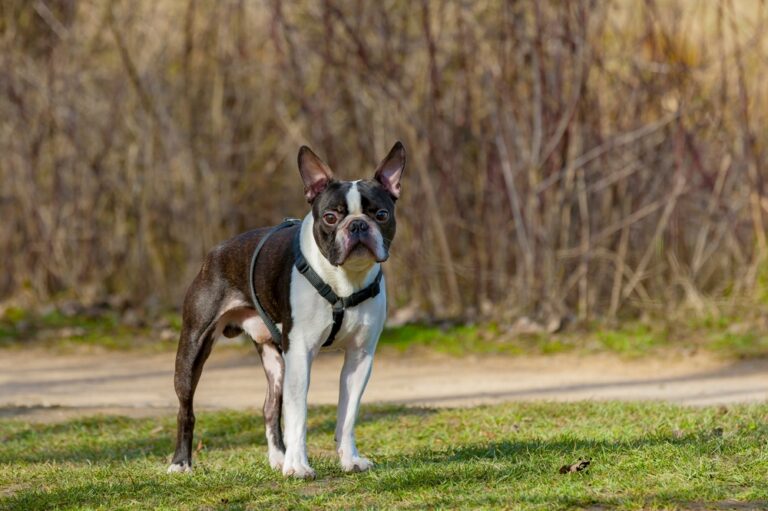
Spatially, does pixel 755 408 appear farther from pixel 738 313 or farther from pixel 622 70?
pixel 622 70

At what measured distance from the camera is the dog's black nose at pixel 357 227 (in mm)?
5543

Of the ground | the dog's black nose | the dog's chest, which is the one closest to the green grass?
the ground

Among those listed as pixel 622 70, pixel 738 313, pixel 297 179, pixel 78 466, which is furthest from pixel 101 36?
pixel 78 466

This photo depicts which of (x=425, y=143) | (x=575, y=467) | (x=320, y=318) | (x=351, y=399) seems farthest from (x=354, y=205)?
(x=425, y=143)

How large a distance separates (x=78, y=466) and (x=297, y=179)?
7948 mm

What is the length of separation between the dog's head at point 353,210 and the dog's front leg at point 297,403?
46cm

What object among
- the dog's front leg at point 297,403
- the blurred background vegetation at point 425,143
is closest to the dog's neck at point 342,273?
the dog's front leg at point 297,403

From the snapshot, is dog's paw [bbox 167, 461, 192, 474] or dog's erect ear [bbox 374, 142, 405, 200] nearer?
dog's erect ear [bbox 374, 142, 405, 200]

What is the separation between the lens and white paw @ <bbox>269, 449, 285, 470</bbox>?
6.18 metres

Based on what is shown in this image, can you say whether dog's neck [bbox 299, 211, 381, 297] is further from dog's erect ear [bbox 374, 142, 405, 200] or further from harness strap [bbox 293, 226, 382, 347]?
dog's erect ear [bbox 374, 142, 405, 200]

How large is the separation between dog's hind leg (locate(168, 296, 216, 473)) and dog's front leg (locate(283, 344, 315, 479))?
0.64 metres

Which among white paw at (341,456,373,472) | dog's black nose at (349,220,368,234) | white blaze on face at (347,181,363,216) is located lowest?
white paw at (341,456,373,472)

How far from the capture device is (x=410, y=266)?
1288 centimetres

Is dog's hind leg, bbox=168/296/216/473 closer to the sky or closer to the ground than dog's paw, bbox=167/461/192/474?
Result: closer to the sky
